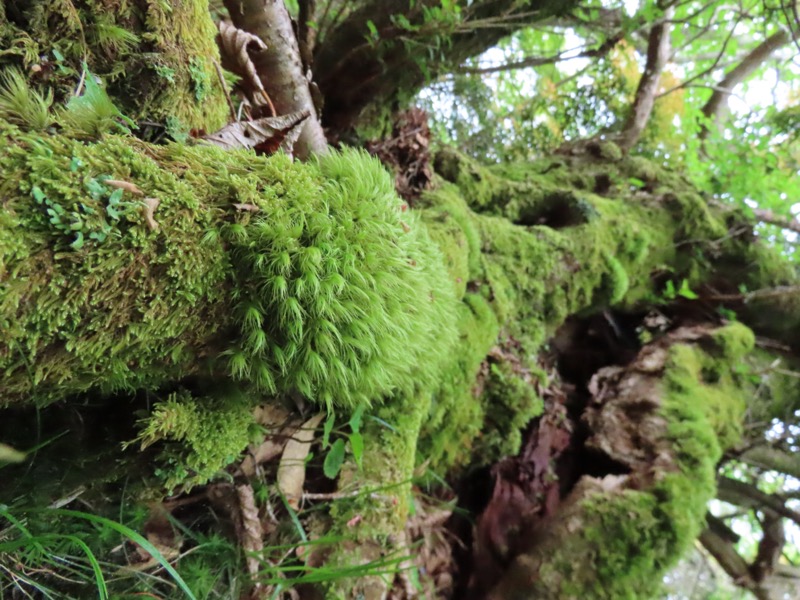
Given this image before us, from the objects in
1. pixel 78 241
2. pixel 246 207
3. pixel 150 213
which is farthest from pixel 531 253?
pixel 78 241

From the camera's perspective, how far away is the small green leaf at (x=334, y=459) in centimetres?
158

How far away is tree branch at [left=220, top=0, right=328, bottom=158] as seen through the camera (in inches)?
67.6

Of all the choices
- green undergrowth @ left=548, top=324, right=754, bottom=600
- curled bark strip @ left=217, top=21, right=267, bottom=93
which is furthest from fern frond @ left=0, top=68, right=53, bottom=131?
green undergrowth @ left=548, top=324, right=754, bottom=600

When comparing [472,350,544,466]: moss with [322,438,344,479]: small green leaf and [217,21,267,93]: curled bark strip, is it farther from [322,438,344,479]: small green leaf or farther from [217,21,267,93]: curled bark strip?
[217,21,267,93]: curled bark strip

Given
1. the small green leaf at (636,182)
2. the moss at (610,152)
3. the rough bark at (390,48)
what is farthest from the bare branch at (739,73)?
the rough bark at (390,48)

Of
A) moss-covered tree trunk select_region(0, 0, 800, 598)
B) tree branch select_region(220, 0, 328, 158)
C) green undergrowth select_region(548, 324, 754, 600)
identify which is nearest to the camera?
moss-covered tree trunk select_region(0, 0, 800, 598)

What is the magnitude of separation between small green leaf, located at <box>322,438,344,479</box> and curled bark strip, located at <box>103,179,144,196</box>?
1.04 metres

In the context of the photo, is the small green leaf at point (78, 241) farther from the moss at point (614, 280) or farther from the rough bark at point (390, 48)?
the moss at point (614, 280)

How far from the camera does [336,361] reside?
1157 mm

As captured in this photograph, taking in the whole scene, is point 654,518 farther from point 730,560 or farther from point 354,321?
point 730,560

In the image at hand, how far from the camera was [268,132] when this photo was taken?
4.97ft

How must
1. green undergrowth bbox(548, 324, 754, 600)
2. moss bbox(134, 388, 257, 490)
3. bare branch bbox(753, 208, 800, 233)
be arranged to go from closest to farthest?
1. moss bbox(134, 388, 257, 490)
2. green undergrowth bbox(548, 324, 754, 600)
3. bare branch bbox(753, 208, 800, 233)

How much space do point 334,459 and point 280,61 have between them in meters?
1.57

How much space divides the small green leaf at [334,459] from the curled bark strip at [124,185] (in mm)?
1044
